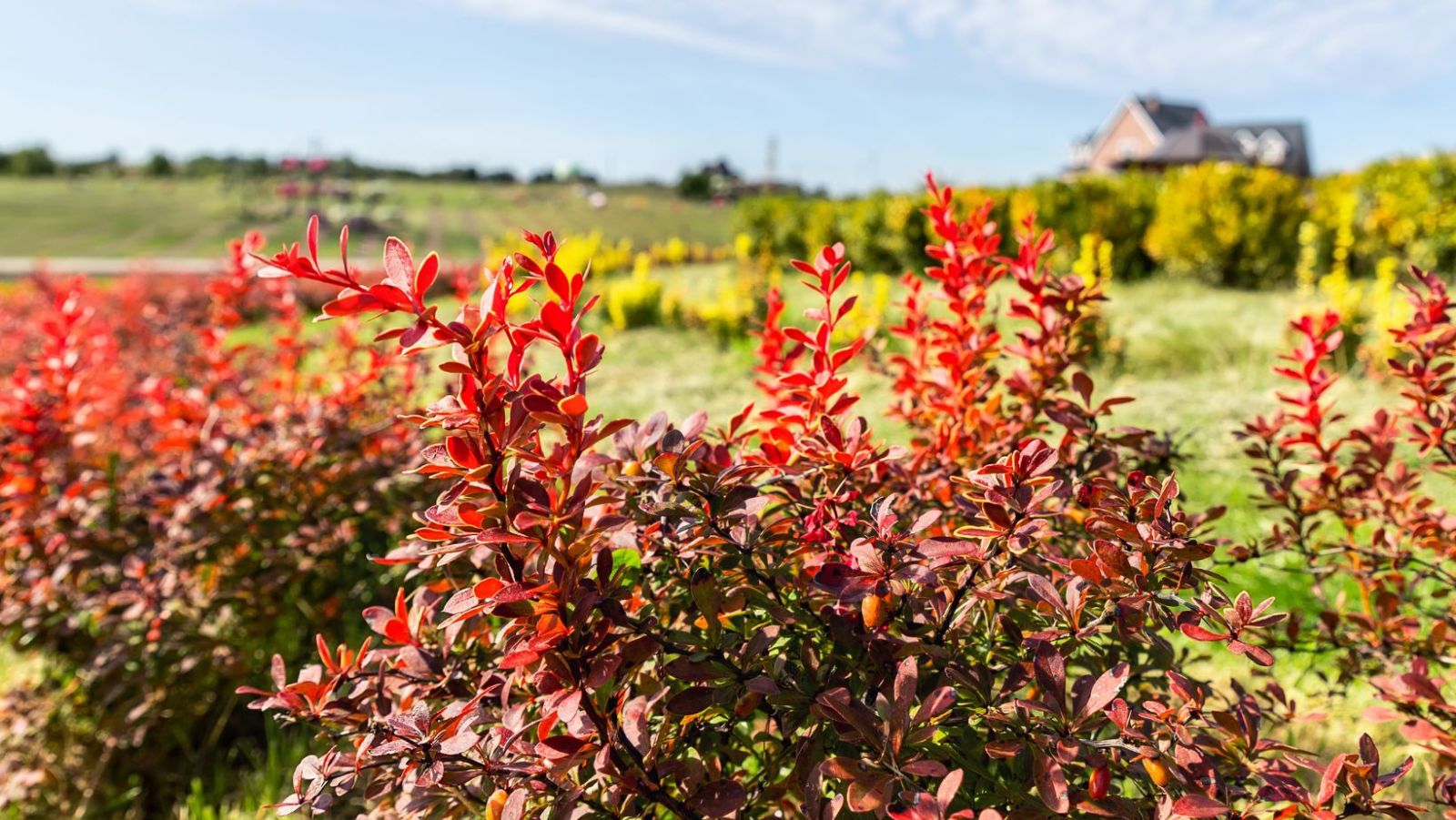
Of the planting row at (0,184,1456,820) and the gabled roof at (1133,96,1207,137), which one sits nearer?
the planting row at (0,184,1456,820)

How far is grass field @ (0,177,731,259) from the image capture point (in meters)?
34.2

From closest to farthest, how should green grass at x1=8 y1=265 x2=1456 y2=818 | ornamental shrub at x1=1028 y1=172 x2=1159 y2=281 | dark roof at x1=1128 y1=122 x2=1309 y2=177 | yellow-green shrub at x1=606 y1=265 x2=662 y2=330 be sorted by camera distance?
green grass at x1=8 y1=265 x2=1456 y2=818
yellow-green shrub at x1=606 y1=265 x2=662 y2=330
ornamental shrub at x1=1028 y1=172 x2=1159 y2=281
dark roof at x1=1128 y1=122 x2=1309 y2=177

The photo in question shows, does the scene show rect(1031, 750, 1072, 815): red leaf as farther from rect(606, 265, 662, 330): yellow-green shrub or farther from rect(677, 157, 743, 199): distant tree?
rect(677, 157, 743, 199): distant tree

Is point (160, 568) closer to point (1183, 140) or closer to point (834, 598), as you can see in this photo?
point (834, 598)

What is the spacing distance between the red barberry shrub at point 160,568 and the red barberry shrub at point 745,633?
1337 millimetres

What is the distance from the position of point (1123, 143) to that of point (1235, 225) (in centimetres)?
4891

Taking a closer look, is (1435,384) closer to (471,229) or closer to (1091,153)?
(471,229)

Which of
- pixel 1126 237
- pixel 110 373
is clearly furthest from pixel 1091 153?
pixel 110 373

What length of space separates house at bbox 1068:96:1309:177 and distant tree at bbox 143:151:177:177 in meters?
57.3

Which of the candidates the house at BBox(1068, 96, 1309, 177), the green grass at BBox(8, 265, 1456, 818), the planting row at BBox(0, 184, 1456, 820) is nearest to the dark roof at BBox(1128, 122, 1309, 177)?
the house at BBox(1068, 96, 1309, 177)

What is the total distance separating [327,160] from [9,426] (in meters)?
39.9

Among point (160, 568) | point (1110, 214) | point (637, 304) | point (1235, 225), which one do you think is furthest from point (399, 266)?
point (1110, 214)

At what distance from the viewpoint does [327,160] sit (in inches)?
1494

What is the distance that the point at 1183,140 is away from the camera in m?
46.3
